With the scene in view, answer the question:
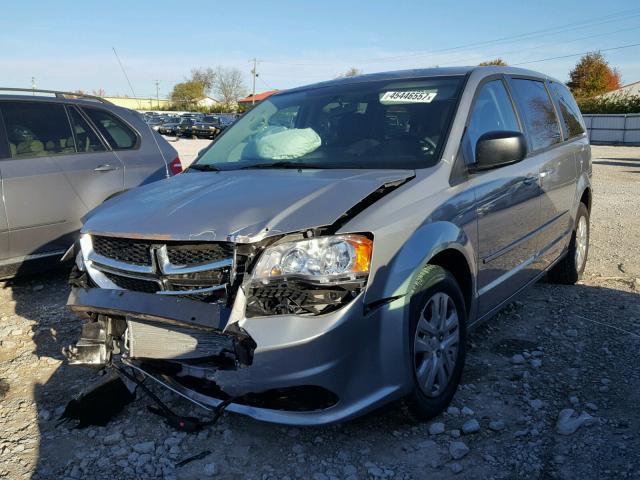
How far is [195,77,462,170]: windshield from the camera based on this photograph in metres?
3.42

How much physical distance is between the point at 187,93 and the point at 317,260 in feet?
321

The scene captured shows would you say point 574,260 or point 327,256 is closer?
point 327,256

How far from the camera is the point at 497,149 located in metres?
3.31

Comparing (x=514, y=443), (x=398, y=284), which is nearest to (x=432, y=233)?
(x=398, y=284)

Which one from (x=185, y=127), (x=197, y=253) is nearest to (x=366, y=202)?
(x=197, y=253)

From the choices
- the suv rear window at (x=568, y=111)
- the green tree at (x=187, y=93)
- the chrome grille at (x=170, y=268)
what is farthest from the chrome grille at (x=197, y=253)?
the green tree at (x=187, y=93)

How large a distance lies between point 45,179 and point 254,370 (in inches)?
141

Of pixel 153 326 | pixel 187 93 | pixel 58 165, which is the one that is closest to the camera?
pixel 153 326

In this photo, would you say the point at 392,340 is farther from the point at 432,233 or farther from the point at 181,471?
the point at 181,471

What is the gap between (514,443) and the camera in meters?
2.88

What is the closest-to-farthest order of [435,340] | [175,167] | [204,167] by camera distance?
[435,340] → [204,167] → [175,167]

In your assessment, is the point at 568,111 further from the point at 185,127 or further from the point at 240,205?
the point at 185,127

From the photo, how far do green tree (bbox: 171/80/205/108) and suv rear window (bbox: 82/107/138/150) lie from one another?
91.3 m

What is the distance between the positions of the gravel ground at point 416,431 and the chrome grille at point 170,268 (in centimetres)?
77
